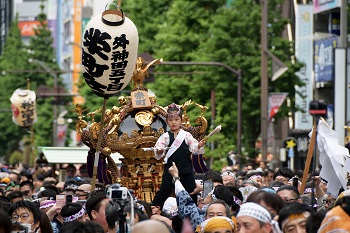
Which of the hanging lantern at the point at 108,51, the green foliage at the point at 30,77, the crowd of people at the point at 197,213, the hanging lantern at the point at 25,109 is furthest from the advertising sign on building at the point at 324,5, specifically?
the hanging lantern at the point at 108,51

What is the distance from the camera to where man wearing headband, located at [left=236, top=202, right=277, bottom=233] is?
9195 mm

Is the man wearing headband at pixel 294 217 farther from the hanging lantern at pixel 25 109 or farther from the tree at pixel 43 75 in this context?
the tree at pixel 43 75

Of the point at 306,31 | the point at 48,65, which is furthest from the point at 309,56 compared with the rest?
the point at 48,65

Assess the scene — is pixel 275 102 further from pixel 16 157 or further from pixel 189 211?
pixel 16 157

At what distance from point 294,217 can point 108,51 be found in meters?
5.58

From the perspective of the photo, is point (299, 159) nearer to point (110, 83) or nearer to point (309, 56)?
point (309, 56)

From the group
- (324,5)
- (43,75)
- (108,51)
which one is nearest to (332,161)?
(108,51)

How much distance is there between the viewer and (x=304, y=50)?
50.9 meters

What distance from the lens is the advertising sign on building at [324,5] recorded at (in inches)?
1758

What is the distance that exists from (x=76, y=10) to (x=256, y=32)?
62952 mm

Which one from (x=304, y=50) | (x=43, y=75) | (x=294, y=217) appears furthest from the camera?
(x=43, y=75)

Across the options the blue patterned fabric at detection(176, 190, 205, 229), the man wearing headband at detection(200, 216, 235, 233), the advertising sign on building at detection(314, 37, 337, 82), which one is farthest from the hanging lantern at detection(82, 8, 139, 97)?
the advertising sign on building at detection(314, 37, 337, 82)

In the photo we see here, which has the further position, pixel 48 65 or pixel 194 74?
pixel 48 65

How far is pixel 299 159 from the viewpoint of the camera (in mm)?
56344
